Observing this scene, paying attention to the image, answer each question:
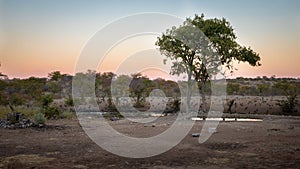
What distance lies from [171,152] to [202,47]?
15579 millimetres

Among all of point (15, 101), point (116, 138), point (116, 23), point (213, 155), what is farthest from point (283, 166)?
point (15, 101)

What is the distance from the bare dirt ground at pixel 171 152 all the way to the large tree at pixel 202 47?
10659 mm

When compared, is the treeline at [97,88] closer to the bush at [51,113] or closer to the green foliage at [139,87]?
the green foliage at [139,87]

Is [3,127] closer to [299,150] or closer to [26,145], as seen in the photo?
[26,145]

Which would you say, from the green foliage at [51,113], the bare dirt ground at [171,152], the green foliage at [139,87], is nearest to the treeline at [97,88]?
the green foliage at [139,87]

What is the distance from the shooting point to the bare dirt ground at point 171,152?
9250 mm

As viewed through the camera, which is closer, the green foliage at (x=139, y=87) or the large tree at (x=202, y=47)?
the large tree at (x=202, y=47)

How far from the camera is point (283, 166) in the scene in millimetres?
8773

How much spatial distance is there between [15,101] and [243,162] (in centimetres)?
3138

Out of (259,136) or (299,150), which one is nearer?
(299,150)

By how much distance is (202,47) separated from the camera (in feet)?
83.7

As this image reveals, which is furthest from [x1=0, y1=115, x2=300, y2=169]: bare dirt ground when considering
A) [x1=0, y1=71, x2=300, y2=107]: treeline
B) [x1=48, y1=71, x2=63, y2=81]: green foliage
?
[x1=48, y1=71, x2=63, y2=81]: green foliage

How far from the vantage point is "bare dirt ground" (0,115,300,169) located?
925 cm

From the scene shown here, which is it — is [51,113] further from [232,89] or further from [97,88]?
[232,89]
